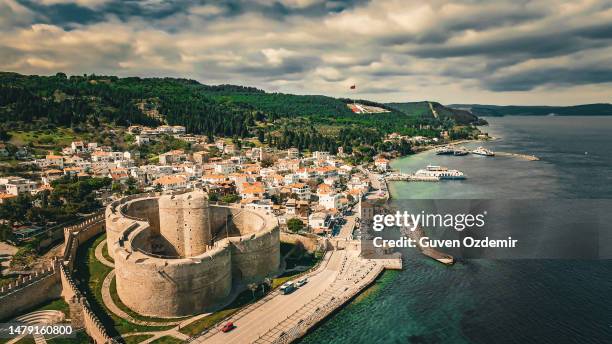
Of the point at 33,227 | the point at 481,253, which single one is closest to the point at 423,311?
the point at 481,253

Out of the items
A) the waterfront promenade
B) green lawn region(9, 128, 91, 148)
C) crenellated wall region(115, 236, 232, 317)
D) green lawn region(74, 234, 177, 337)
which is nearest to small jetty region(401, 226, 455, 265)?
the waterfront promenade

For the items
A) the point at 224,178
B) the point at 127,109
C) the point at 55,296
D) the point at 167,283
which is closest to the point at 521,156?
the point at 224,178

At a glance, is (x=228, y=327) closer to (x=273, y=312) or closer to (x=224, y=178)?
(x=273, y=312)

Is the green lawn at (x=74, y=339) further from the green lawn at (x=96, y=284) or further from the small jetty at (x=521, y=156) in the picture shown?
the small jetty at (x=521, y=156)

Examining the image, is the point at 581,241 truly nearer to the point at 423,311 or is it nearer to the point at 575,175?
the point at 423,311

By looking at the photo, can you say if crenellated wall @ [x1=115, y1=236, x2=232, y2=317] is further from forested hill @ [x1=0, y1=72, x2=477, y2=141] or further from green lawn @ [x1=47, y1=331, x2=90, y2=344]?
forested hill @ [x1=0, y1=72, x2=477, y2=141]
